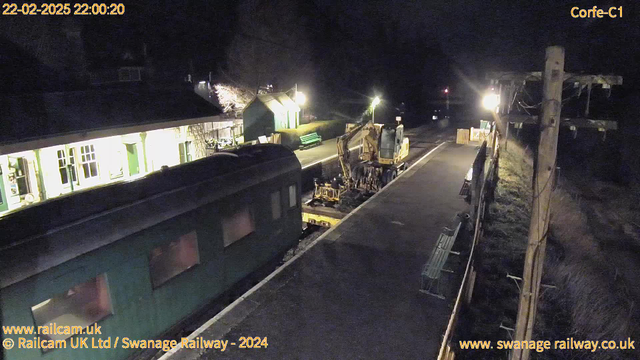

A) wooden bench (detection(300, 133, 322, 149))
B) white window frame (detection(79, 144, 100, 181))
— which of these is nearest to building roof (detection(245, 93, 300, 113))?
wooden bench (detection(300, 133, 322, 149))

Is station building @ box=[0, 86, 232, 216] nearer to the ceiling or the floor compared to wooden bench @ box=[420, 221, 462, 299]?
nearer to the ceiling

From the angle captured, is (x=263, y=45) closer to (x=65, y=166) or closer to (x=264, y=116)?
(x=264, y=116)

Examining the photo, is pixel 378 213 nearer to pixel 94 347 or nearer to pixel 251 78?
pixel 94 347

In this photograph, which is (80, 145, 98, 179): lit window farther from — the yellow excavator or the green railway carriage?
the yellow excavator

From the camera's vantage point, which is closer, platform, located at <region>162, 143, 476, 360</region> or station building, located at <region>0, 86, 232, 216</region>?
platform, located at <region>162, 143, 476, 360</region>

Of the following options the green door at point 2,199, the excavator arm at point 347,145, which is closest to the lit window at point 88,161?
the green door at point 2,199

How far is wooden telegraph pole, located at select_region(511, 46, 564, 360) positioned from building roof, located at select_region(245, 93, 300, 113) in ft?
75.1

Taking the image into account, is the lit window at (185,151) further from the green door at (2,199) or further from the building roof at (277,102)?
the building roof at (277,102)

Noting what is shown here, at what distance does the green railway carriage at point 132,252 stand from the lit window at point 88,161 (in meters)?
7.44

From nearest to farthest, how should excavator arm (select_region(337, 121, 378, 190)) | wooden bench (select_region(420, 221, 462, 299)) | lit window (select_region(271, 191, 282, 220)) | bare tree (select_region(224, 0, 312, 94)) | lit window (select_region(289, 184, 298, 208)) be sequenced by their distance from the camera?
wooden bench (select_region(420, 221, 462, 299)), lit window (select_region(271, 191, 282, 220)), lit window (select_region(289, 184, 298, 208)), excavator arm (select_region(337, 121, 378, 190)), bare tree (select_region(224, 0, 312, 94))

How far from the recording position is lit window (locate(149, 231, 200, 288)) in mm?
7125

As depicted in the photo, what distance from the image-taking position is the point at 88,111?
1416cm

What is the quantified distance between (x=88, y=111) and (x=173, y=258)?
31.2 feet

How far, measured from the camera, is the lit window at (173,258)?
7125 millimetres
